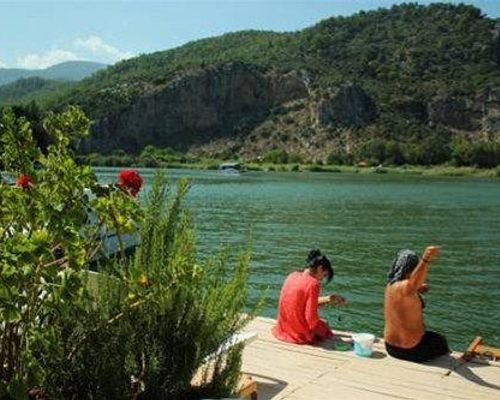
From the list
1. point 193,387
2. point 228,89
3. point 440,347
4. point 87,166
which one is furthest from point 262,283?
point 228,89

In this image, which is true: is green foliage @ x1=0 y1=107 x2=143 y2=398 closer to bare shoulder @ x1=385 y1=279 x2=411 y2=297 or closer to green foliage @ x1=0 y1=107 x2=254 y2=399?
green foliage @ x1=0 y1=107 x2=254 y2=399

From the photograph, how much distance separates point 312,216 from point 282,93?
12765 centimetres

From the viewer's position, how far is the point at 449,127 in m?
155

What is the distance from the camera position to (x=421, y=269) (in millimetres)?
7766

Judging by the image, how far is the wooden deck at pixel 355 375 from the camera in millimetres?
6980

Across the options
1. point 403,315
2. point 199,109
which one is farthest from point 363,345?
point 199,109

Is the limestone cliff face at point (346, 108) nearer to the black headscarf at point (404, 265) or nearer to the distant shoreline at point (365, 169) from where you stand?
the distant shoreline at point (365, 169)

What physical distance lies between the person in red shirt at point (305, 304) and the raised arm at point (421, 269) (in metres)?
0.97

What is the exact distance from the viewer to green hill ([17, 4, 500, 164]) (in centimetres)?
15300

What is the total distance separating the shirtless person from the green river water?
5.68ft

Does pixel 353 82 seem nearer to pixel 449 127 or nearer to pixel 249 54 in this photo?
pixel 449 127

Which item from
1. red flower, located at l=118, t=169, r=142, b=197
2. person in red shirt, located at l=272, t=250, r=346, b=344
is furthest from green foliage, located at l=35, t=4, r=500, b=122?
red flower, located at l=118, t=169, r=142, b=197

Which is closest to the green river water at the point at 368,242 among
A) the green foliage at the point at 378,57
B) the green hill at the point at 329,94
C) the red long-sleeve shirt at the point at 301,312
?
the red long-sleeve shirt at the point at 301,312

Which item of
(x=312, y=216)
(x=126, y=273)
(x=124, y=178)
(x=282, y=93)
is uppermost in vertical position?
(x=282, y=93)
